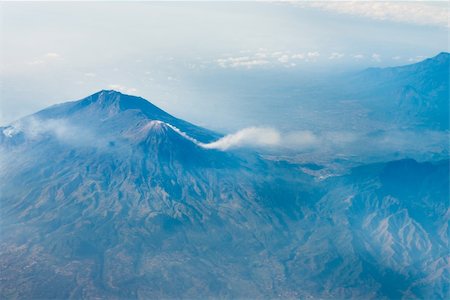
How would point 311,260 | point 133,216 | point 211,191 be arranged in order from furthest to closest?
point 211,191
point 133,216
point 311,260

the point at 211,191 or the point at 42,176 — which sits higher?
the point at 42,176

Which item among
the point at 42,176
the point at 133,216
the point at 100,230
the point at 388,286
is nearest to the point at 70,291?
the point at 100,230

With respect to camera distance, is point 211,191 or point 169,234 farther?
point 211,191

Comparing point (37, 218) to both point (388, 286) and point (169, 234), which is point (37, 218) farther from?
point (388, 286)

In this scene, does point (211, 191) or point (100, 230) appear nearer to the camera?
point (100, 230)

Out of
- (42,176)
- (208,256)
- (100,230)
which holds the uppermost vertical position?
(42,176)

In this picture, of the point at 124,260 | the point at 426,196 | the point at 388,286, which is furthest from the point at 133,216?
the point at 426,196

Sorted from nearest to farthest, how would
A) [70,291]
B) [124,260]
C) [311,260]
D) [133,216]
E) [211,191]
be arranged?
[70,291]
[124,260]
[311,260]
[133,216]
[211,191]

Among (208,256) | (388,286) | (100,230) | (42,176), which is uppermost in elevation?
(42,176)

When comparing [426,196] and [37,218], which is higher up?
[37,218]

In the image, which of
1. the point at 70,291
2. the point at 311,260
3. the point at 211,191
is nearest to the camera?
the point at 70,291
